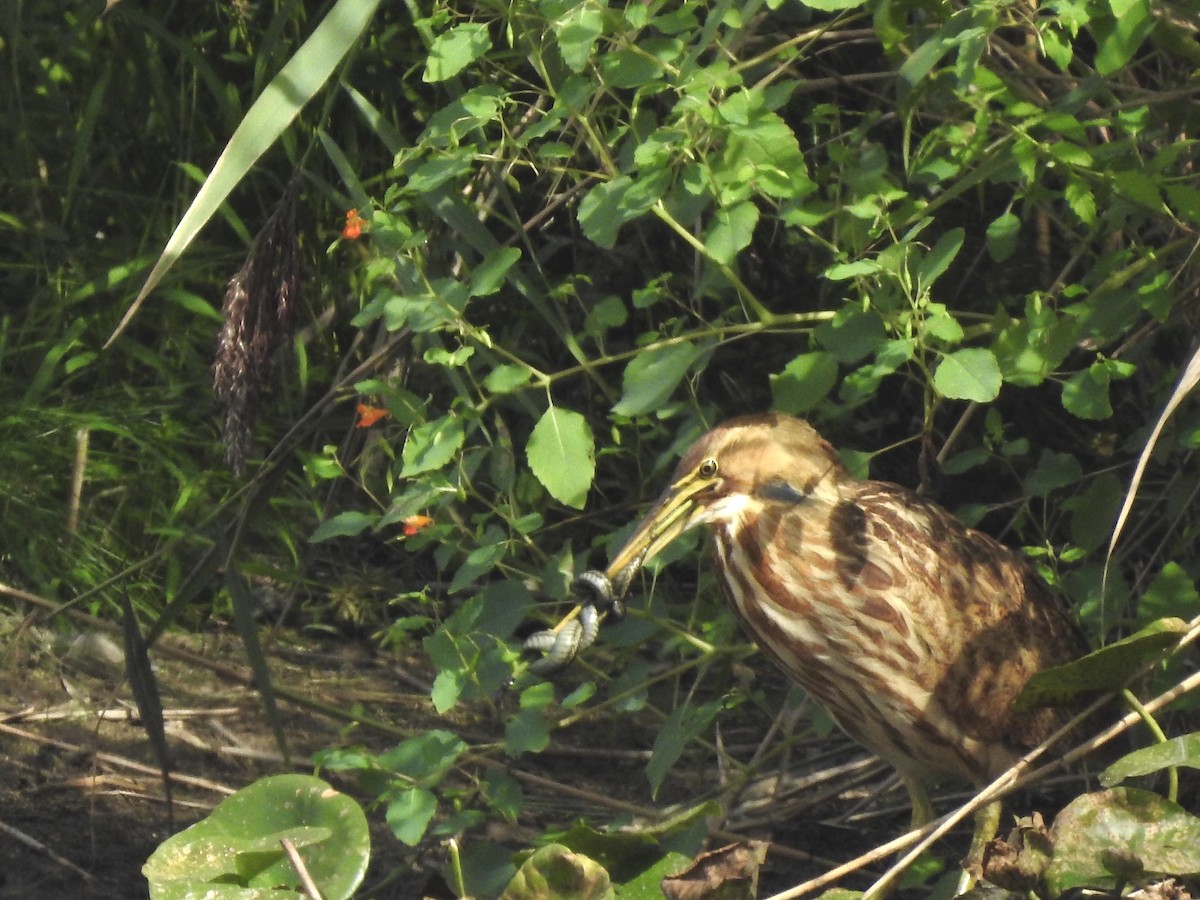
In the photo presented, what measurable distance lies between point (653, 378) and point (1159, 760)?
85cm

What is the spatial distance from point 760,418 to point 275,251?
2.39 ft

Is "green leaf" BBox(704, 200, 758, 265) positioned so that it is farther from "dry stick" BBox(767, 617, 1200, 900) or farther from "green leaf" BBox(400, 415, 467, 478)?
"dry stick" BBox(767, 617, 1200, 900)

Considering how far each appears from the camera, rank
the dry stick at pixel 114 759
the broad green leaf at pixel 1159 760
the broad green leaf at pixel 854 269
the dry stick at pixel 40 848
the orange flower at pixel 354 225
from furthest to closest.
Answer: the dry stick at pixel 114 759 < the dry stick at pixel 40 848 < the orange flower at pixel 354 225 < the broad green leaf at pixel 854 269 < the broad green leaf at pixel 1159 760

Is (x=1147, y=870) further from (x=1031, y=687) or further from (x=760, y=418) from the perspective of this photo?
(x=760, y=418)

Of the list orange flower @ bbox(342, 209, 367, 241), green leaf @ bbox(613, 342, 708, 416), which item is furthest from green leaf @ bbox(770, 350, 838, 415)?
orange flower @ bbox(342, 209, 367, 241)

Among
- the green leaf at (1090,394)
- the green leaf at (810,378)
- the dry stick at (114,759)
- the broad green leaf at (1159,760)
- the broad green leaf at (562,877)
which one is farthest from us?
A: the dry stick at (114,759)

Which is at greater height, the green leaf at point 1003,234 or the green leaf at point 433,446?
the green leaf at point 433,446

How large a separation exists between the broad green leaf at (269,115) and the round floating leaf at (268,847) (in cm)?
60

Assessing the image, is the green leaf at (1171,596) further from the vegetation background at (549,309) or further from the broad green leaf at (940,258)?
the broad green leaf at (940,258)

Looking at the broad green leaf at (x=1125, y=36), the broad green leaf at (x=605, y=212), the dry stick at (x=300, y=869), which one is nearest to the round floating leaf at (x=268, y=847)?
the dry stick at (x=300, y=869)

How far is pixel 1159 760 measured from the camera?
2.09 meters

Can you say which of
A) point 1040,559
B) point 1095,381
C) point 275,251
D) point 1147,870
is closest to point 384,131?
point 275,251

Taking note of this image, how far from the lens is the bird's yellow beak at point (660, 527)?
270 centimetres

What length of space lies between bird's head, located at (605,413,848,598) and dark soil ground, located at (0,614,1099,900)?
50 centimetres
